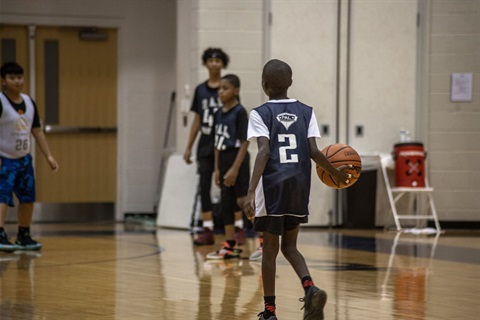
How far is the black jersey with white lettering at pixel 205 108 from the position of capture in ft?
28.6

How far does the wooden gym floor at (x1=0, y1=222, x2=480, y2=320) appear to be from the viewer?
489cm

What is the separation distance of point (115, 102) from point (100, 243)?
14.2ft

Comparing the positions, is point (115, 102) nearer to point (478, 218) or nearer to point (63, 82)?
point (63, 82)

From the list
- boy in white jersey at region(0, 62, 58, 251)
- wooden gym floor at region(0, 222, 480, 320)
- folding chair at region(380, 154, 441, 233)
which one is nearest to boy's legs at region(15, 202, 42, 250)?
boy in white jersey at region(0, 62, 58, 251)

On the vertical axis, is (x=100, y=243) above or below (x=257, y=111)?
below

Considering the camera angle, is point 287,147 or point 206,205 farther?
point 206,205

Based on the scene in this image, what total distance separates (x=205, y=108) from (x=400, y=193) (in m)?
3.25

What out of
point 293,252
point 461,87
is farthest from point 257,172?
point 461,87

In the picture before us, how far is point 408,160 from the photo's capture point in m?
10.7

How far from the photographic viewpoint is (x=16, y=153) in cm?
794

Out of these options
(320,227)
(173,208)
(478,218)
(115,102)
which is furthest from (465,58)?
(115,102)

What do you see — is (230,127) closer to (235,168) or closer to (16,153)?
(235,168)

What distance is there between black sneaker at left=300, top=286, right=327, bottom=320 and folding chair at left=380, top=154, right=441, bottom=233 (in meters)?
6.39

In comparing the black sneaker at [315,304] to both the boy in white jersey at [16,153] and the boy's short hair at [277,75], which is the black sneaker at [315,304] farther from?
the boy in white jersey at [16,153]
